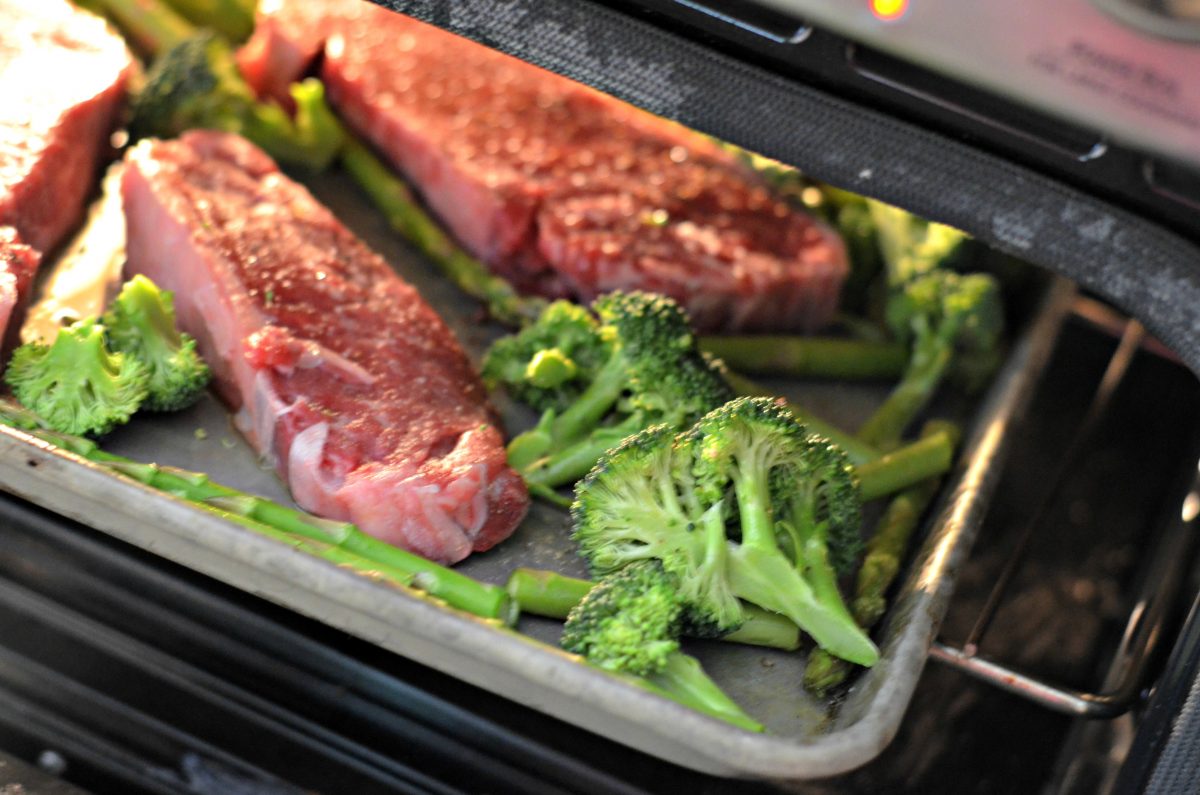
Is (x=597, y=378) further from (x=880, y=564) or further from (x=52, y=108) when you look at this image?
(x=52, y=108)

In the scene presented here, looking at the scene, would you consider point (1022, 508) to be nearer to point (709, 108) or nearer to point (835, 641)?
point (835, 641)

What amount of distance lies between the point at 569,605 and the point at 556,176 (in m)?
1.11

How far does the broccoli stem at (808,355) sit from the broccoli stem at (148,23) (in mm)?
1435

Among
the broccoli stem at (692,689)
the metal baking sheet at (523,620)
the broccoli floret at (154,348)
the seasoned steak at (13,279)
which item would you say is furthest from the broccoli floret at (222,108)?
the broccoli stem at (692,689)

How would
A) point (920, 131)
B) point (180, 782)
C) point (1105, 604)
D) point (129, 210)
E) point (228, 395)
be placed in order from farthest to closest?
point (1105, 604), point (129, 210), point (228, 395), point (180, 782), point (920, 131)

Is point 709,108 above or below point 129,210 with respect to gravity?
above

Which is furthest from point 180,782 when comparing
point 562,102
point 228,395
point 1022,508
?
point 1022,508

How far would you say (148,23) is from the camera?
8.64ft

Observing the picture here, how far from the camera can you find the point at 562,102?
267 cm

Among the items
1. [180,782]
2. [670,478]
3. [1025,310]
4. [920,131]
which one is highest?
[920,131]

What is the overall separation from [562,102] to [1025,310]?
1.23 meters

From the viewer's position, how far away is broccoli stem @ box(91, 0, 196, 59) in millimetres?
2631

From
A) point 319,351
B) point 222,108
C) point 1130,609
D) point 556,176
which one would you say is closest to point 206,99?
point 222,108

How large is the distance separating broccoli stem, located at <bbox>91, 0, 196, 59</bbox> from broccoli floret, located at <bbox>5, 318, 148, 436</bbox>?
3.58 ft
